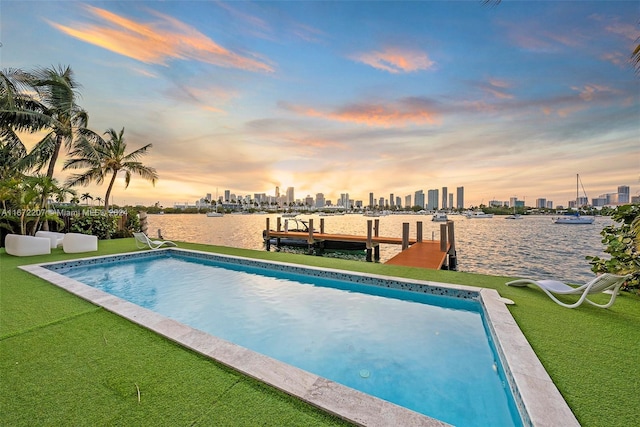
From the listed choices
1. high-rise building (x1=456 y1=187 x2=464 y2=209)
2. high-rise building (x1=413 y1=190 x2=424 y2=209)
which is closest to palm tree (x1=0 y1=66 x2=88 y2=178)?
high-rise building (x1=456 y1=187 x2=464 y2=209)

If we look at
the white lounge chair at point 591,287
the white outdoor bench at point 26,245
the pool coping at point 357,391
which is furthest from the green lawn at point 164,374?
the white outdoor bench at point 26,245

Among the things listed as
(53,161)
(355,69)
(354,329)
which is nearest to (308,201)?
(53,161)

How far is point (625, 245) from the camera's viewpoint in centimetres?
524

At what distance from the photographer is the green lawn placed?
1.95 m

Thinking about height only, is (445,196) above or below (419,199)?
above

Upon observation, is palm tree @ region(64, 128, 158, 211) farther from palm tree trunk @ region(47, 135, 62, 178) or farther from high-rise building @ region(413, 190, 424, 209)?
Result: high-rise building @ region(413, 190, 424, 209)

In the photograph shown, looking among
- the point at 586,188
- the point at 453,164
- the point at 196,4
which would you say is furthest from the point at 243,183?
the point at 586,188

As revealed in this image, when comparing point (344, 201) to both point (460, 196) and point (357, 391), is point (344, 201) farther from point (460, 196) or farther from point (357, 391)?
point (357, 391)

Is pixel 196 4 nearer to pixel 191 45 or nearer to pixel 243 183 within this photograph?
pixel 191 45

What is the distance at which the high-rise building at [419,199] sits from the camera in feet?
321

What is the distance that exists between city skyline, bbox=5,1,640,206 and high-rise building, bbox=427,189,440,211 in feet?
256

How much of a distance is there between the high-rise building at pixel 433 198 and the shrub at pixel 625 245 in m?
89.2

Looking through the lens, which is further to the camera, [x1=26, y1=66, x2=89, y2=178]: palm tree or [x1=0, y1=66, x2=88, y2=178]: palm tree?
[x1=26, y1=66, x2=89, y2=178]: palm tree

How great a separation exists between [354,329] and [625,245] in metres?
5.39
